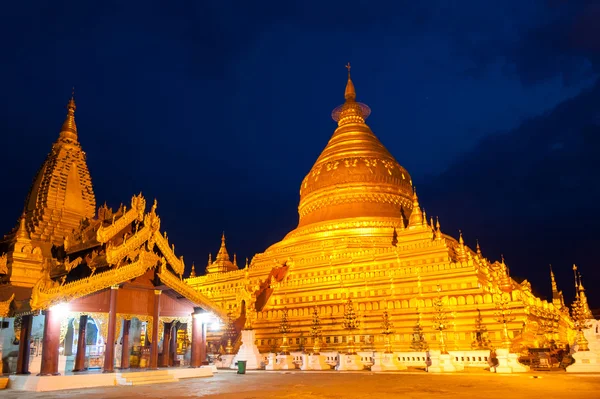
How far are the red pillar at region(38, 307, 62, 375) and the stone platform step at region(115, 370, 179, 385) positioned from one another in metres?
1.82

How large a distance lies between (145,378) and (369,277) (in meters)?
16.2

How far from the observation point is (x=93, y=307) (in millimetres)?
14961

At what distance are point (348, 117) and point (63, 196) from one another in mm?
27274

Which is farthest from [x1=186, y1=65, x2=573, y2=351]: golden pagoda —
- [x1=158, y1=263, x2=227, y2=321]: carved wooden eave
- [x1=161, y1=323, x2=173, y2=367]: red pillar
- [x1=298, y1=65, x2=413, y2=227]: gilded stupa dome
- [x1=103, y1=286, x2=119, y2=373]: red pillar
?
[x1=103, y1=286, x2=119, y2=373]: red pillar

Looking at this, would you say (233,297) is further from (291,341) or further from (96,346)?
(96,346)

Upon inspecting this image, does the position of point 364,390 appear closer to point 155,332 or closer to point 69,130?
point 155,332

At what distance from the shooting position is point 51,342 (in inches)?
540

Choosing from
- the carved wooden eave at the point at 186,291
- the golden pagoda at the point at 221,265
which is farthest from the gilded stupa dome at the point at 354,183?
the carved wooden eave at the point at 186,291

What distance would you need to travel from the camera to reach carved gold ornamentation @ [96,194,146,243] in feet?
51.6

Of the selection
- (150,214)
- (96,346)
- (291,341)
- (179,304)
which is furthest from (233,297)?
(150,214)

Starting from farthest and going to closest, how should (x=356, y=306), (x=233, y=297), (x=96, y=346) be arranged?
(x=233, y=297) → (x=356, y=306) → (x=96, y=346)

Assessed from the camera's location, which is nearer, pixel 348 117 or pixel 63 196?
pixel 63 196

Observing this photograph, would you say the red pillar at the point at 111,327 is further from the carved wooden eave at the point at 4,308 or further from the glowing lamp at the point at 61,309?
the carved wooden eave at the point at 4,308

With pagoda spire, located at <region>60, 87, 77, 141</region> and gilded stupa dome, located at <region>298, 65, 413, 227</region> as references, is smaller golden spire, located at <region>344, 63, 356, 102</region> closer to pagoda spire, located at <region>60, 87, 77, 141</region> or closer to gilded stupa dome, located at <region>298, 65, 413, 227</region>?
gilded stupa dome, located at <region>298, 65, 413, 227</region>
